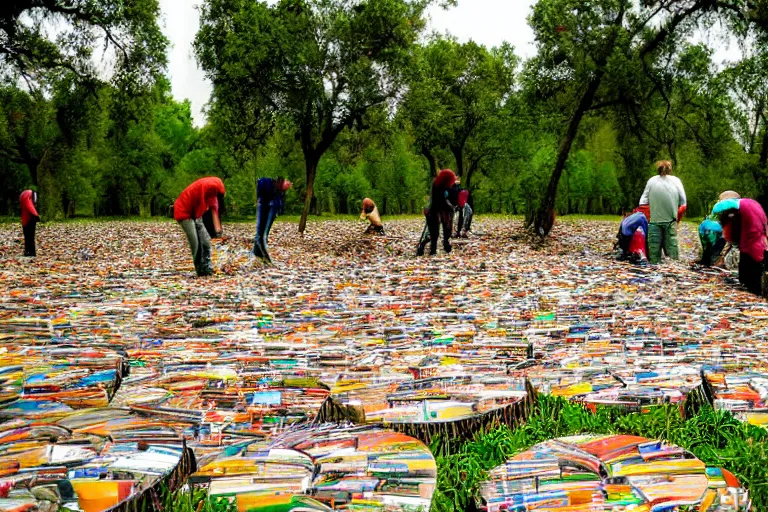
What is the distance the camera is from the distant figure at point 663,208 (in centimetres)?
1139

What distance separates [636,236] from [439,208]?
435 cm

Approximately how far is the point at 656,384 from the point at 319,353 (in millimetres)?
2536

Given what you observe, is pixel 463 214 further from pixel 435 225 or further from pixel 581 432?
pixel 581 432

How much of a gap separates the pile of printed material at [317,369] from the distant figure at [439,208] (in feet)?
11.9

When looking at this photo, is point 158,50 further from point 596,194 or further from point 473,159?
point 596,194

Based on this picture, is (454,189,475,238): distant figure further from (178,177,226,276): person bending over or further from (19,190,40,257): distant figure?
(19,190,40,257): distant figure

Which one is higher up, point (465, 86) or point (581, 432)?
point (465, 86)

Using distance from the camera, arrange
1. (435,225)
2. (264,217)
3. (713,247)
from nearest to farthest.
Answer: (713,247), (264,217), (435,225)

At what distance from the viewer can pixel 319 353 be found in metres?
4.97

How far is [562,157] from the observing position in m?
19.5

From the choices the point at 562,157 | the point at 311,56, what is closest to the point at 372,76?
Answer: the point at 311,56

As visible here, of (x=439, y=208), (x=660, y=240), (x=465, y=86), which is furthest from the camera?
(x=465, y=86)

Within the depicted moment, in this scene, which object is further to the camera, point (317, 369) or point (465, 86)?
point (465, 86)

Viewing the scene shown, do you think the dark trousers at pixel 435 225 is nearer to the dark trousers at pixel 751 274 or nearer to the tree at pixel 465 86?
the dark trousers at pixel 751 274
